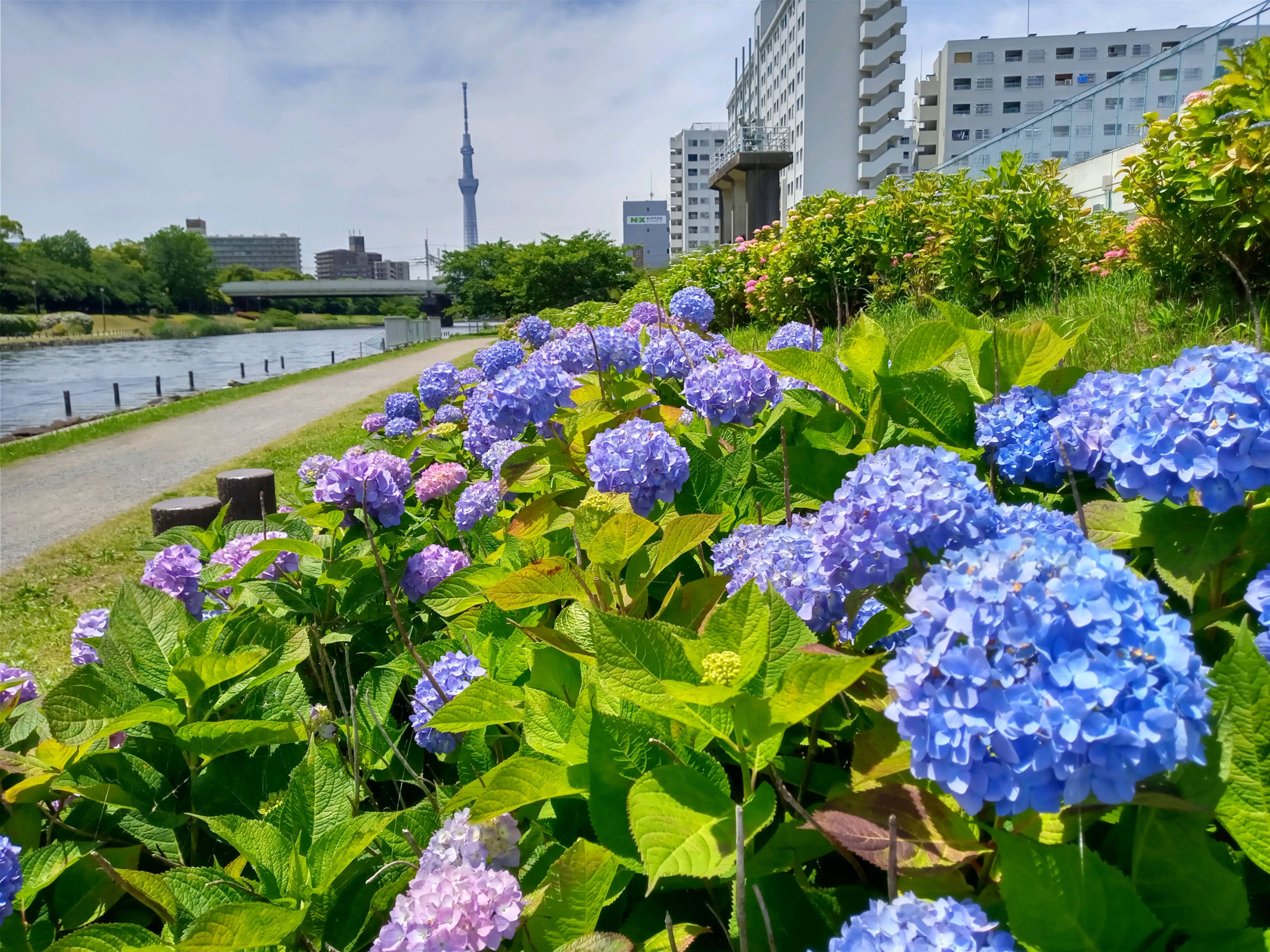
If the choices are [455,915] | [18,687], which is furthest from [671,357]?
[455,915]

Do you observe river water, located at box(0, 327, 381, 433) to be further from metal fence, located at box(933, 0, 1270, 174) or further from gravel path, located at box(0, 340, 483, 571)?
metal fence, located at box(933, 0, 1270, 174)

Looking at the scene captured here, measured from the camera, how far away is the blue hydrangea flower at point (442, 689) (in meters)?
1.51

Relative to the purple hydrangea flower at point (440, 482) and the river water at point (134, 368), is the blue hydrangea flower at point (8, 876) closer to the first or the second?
the purple hydrangea flower at point (440, 482)

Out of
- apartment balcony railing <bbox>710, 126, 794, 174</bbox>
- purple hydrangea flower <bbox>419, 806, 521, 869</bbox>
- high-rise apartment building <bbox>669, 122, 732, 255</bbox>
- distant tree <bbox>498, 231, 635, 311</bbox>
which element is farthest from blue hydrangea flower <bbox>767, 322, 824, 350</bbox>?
high-rise apartment building <bbox>669, 122, 732, 255</bbox>

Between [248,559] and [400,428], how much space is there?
70.7 inches

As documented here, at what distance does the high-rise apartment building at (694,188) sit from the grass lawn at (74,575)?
9122 cm

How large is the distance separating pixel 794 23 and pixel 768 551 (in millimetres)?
67326

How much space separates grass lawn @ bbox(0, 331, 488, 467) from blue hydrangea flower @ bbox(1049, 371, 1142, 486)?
957cm

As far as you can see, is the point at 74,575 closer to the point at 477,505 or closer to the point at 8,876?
the point at 477,505

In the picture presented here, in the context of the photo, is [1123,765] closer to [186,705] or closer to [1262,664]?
[1262,664]

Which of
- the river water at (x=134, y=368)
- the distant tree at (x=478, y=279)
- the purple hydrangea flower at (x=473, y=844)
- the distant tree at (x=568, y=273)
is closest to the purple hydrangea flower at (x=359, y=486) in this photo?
the purple hydrangea flower at (x=473, y=844)

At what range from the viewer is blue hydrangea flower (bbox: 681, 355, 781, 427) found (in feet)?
6.97

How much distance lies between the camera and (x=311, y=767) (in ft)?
4.17

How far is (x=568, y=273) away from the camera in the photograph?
33.3m
